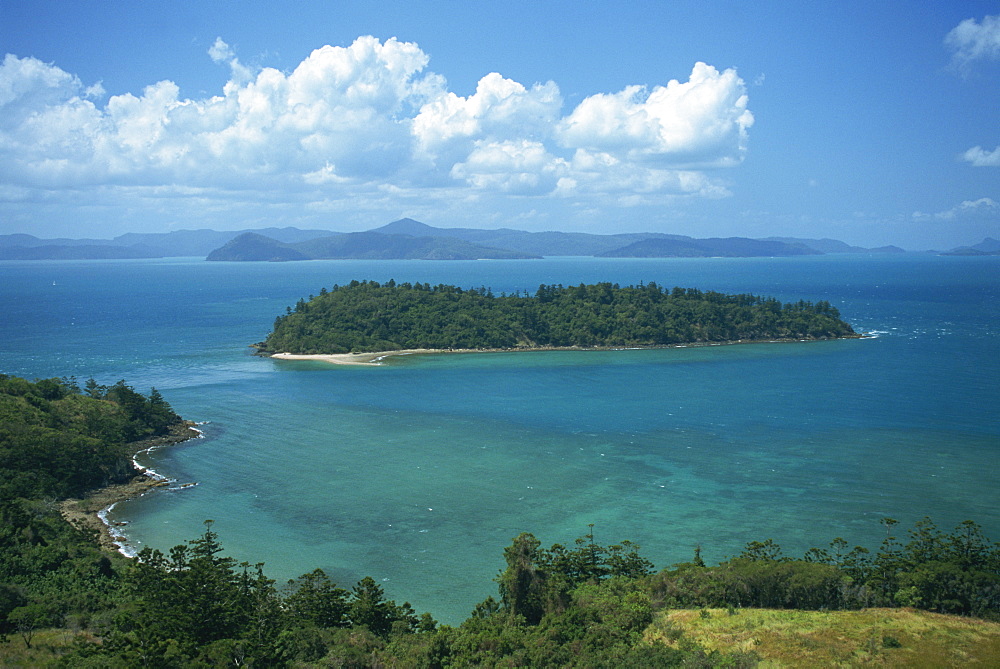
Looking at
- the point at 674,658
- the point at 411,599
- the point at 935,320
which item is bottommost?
the point at 411,599

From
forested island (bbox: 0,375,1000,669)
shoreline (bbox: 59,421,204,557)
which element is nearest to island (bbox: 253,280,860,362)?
shoreline (bbox: 59,421,204,557)

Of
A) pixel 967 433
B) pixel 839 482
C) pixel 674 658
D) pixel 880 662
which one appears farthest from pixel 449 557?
pixel 967 433

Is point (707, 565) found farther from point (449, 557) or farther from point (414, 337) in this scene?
point (414, 337)

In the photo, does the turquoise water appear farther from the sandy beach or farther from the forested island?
the forested island

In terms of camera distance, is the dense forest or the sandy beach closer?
the sandy beach

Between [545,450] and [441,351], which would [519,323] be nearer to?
[441,351]

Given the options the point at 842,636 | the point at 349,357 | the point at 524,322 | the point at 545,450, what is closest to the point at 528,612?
the point at 842,636
